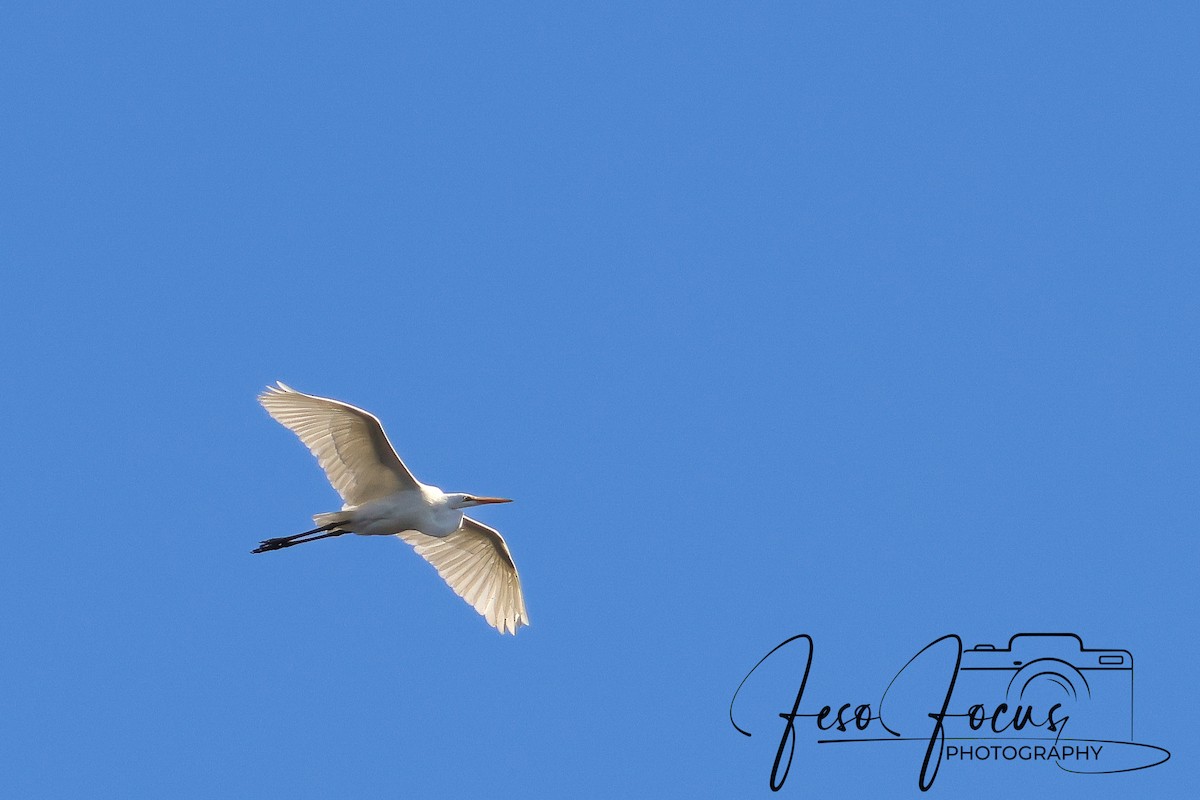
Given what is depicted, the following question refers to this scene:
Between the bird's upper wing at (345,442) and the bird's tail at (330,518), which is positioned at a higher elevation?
the bird's upper wing at (345,442)

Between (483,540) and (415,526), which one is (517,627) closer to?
(483,540)

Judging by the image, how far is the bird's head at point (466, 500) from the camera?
49.4 ft

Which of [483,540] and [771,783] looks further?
[483,540]

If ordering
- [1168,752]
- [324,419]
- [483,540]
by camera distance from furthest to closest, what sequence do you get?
[483,540] < [324,419] < [1168,752]

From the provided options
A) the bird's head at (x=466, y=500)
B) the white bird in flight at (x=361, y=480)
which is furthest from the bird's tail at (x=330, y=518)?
the bird's head at (x=466, y=500)

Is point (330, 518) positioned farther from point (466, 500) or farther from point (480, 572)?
point (480, 572)

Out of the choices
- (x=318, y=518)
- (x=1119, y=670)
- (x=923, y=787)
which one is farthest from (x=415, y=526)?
(x=1119, y=670)

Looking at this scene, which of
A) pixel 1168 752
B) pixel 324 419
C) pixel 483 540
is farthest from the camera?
pixel 483 540

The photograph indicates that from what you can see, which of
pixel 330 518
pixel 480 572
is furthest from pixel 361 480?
pixel 480 572

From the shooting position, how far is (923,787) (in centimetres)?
1314

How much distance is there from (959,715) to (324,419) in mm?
6417

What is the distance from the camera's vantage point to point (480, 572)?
16.6 metres

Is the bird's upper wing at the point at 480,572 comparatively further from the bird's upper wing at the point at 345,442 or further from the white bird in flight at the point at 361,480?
the bird's upper wing at the point at 345,442

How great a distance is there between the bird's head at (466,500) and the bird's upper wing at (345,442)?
0.53m
